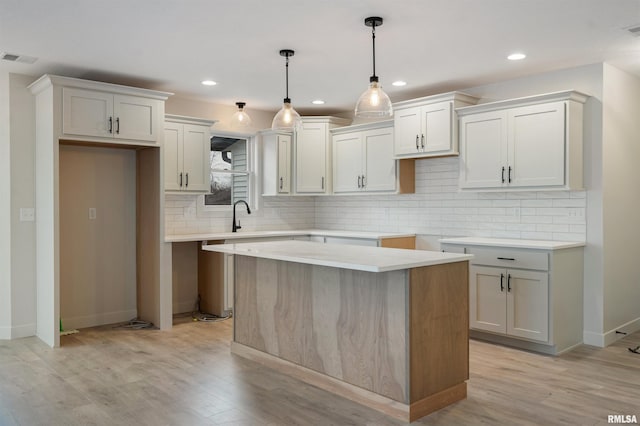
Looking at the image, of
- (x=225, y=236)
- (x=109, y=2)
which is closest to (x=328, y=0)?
(x=109, y=2)

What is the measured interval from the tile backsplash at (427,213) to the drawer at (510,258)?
619 mm

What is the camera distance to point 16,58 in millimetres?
4438

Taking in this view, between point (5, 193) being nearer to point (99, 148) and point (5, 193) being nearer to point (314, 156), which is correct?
point (99, 148)

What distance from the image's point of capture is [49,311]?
4.70 meters

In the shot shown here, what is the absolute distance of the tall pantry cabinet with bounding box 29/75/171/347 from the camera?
182 inches

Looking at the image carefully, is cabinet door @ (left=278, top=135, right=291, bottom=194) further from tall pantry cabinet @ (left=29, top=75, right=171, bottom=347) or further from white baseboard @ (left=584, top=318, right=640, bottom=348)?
white baseboard @ (left=584, top=318, right=640, bottom=348)

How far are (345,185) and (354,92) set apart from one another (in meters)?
1.25

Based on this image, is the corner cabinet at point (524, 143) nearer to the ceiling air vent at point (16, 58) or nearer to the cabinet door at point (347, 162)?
the cabinet door at point (347, 162)

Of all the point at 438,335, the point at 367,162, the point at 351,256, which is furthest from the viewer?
the point at 367,162

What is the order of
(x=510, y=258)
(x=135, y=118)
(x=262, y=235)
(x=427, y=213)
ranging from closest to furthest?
1. (x=510, y=258)
2. (x=135, y=118)
3. (x=427, y=213)
4. (x=262, y=235)

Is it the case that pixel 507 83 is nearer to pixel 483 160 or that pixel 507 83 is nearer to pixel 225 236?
pixel 483 160

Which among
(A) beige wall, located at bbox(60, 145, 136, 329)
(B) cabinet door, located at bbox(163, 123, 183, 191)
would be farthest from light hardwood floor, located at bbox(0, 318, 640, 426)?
(B) cabinet door, located at bbox(163, 123, 183, 191)

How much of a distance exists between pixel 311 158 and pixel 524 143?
2.80 meters

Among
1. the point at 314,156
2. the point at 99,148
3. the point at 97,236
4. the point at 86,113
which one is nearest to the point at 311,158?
the point at 314,156
